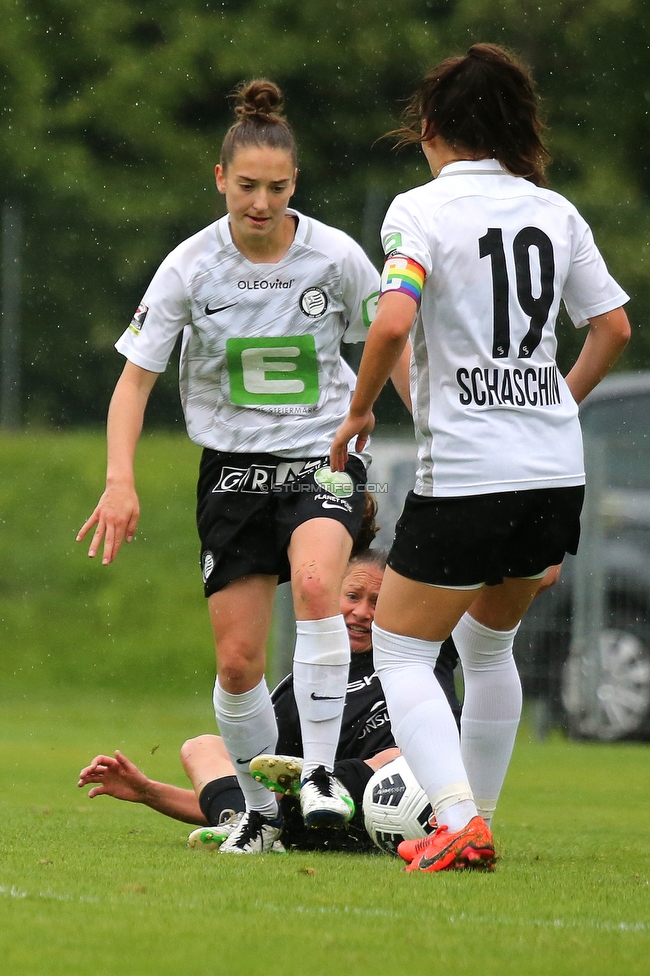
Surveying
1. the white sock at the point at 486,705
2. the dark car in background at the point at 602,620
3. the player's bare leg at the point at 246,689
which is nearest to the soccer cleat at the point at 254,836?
the player's bare leg at the point at 246,689

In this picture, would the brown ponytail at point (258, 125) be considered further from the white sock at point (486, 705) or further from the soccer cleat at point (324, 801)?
the soccer cleat at point (324, 801)

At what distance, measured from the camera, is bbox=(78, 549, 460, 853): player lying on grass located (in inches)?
185

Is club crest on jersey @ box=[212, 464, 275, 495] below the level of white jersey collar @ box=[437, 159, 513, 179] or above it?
below

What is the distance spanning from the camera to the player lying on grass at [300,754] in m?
4.70

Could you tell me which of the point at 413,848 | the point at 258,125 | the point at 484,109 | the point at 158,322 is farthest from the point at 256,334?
the point at 413,848

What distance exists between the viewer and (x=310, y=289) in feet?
15.6

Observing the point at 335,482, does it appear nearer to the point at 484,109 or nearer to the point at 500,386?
the point at 500,386

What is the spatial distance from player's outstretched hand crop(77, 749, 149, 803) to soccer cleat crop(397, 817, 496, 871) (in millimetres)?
1425

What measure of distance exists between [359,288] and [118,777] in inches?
67.4

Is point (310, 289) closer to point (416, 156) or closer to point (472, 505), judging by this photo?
point (472, 505)

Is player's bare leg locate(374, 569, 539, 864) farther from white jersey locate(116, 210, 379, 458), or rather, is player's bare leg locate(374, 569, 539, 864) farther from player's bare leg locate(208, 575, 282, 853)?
white jersey locate(116, 210, 379, 458)

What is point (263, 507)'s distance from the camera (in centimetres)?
460

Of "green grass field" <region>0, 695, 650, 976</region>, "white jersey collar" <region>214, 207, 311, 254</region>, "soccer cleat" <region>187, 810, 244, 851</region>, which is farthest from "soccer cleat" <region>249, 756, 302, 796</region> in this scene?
"white jersey collar" <region>214, 207, 311, 254</region>

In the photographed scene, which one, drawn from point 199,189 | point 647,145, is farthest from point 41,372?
point 647,145
